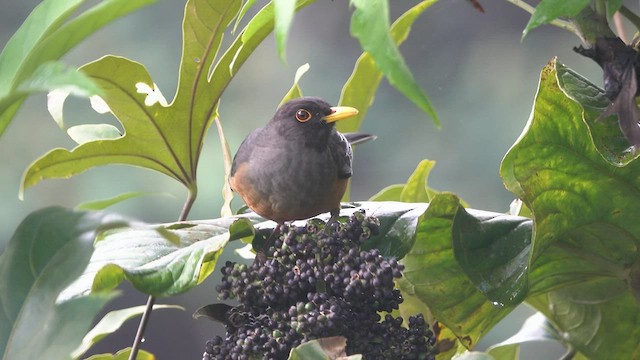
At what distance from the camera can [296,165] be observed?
1.08m

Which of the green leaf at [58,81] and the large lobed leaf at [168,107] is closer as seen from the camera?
the green leaf at [58,81]

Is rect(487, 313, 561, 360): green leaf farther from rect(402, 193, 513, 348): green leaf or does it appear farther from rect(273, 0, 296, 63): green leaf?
rect(273, 0, 296, 63): green leaf

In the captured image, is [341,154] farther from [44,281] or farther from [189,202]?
[44,281]

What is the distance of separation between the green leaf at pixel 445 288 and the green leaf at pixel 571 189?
6cm

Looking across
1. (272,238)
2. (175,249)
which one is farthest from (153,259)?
(272,238)

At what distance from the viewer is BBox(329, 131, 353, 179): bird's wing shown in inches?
42.7

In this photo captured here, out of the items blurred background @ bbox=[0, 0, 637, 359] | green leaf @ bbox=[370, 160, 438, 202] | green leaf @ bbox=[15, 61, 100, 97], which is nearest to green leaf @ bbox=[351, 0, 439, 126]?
green leaf @ bbox=[15, 61, 100, 97]

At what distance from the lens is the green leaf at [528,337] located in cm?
115

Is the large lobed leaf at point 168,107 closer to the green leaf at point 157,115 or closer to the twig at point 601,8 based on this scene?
the green leaf at point 157,115

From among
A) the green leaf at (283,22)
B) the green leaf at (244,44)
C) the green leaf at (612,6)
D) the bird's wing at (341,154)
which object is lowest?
the bird's wing at (341,154)

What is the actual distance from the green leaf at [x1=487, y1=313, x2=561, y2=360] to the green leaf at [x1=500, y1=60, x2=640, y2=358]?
0.51 feet

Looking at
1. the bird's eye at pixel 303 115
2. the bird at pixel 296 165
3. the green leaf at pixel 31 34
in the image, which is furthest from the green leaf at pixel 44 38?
the bird's eye at pixel 303 115

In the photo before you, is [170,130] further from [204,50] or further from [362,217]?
[362,217]

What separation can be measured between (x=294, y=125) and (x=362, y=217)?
34 cm
